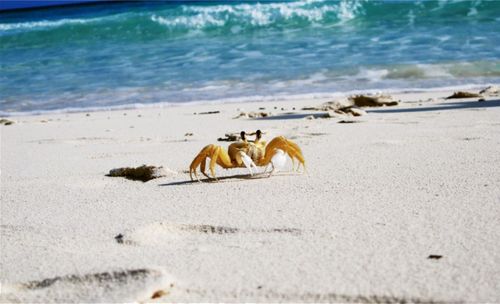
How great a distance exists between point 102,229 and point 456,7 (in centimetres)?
1627

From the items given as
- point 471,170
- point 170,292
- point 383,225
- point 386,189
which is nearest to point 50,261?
point 170,292

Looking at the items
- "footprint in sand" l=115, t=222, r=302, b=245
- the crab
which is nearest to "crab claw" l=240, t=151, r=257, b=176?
the crab

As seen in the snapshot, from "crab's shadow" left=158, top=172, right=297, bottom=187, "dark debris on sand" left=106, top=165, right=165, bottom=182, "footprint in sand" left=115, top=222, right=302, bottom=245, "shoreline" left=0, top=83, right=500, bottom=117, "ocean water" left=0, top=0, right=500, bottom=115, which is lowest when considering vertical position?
"footprint in sand" left=115, top=222, right=302, bottom=245

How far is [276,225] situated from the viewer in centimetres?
226

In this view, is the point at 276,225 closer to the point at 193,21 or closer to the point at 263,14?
the point at 263,14

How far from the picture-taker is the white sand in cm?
173

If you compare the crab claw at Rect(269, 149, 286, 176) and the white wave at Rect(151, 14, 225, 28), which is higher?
the white wave at Rect(151, 14, 225, 28)

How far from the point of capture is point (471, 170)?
9.53 ft

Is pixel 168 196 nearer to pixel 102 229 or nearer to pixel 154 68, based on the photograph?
pixel 102 229

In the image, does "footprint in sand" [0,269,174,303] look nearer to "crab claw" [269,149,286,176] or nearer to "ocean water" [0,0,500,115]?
"crab claw" [269,149,286,176]

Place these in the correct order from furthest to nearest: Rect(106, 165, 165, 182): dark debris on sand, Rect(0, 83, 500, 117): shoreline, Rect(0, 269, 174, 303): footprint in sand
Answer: Rect(0, 83, 500, 117): shoreline
Rect(106, 165, 165, 182): dark debris on sand
Rect(0, 269, 174, 303): footprint in sand

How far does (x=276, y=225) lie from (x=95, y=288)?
75 cm

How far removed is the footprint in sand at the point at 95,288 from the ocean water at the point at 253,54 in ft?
19.7

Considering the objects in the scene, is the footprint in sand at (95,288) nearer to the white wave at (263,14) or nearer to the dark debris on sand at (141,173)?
the dark debris on sand at (141,173)
